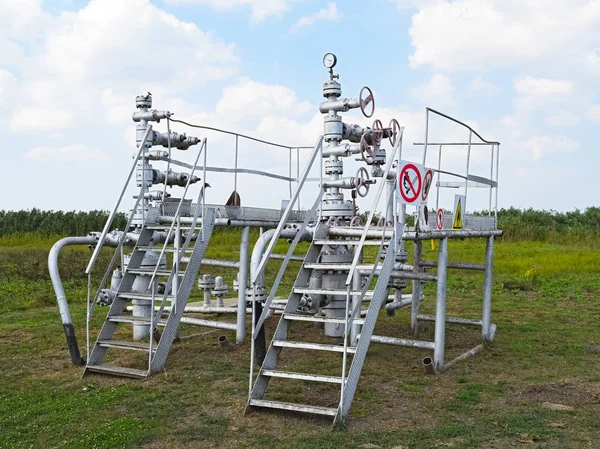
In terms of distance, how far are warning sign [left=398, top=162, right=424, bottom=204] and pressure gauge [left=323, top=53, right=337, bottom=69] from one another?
2.92 m

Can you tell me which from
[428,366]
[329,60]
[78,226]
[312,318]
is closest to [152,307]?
[312,318]

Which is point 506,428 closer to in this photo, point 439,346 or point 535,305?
point 439,346

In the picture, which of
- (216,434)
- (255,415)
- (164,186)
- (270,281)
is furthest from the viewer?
(270,281)

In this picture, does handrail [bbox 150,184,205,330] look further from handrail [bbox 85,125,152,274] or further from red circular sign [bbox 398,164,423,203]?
red circular sign [bbox 398,164,423,203]

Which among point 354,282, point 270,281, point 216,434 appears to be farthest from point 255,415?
point 270,281

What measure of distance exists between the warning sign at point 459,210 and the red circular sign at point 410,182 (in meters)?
1.59

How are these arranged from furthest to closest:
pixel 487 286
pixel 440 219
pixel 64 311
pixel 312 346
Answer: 1. pixel 487 286
2. pixel 64 311
3. pixel 440 219
4. pixel 312 346

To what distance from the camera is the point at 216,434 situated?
656 centimetres

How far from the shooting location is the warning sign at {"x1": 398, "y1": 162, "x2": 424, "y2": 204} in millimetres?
7852

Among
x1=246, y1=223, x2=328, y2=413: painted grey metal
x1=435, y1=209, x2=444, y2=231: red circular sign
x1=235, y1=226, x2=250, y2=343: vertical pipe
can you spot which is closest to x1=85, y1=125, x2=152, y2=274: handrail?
x1=235, y1=226, x2=250, y2=343: vertical pipe

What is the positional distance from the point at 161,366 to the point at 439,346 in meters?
3.54

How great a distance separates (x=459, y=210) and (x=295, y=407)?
4.18 metres

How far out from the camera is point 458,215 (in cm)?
978

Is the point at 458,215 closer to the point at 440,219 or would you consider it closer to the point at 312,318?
the point at 440,219
